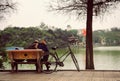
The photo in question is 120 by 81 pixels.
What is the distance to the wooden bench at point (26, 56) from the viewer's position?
41.4 ft

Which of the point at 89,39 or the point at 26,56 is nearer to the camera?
the point at 26,56

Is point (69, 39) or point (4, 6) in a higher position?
point (4, 6)

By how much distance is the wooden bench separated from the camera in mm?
12625

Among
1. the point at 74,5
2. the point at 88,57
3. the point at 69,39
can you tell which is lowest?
the point at 88,57

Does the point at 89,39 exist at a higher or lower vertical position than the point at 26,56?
higher

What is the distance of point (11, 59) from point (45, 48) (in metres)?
1.25

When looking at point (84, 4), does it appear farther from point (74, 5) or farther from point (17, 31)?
point (17, 31)

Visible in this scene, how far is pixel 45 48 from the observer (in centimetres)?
1303

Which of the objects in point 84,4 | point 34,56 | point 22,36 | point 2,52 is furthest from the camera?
point 22,36

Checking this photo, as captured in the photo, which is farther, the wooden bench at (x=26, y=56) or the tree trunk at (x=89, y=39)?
the tree trunk at (x=89, y=39)

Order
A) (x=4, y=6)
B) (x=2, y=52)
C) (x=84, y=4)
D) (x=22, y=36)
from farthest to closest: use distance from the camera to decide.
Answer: (x=22, y=36), (x=4, y=6), (x=84, y=4), (x=2, y=52)

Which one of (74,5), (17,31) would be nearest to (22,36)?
(17,31)

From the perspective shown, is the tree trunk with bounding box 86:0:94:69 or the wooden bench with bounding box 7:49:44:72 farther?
the tree trunk with bounding box 86:0:94:69

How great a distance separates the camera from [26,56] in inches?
504
